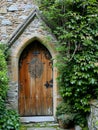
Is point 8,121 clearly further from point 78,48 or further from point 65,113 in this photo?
point 78,48

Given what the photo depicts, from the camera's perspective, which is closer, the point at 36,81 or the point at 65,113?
the point at 65,113

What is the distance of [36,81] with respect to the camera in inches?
275

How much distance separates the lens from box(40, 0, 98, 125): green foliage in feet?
19.1

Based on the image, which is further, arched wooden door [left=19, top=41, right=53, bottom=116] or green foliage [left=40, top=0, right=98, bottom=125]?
arched wooden door [left=19, top=41, right=53, bottom=116]

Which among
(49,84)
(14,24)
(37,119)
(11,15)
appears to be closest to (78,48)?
(49,84)

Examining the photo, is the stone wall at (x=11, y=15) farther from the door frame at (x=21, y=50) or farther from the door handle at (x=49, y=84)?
the door handle at (x=49, y=84)

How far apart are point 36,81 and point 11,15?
6.02 ft

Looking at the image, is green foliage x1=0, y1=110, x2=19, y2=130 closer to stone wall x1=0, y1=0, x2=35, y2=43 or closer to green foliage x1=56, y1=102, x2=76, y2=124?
green foliage x1=56, y1=102, x2=76, y2=124

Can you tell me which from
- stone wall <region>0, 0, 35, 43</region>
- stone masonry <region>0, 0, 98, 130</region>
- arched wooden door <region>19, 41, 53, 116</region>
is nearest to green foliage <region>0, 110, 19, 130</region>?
stone masonry <region>0, 0, 98, 130</region>

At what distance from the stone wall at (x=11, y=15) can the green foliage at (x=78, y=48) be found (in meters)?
0.75

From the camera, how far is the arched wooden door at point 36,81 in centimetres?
694

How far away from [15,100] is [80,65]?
76.3 inches

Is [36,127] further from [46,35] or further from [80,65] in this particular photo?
[46,35]

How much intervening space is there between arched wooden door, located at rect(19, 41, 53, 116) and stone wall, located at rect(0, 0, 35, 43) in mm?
661
